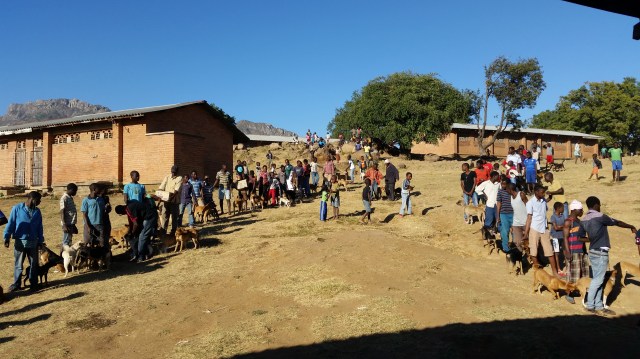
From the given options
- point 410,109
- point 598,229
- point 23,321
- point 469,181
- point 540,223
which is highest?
point 410,109

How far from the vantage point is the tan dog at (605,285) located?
8.15 metres

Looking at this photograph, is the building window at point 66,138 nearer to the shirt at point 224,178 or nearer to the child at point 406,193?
the shirt at point 224,178

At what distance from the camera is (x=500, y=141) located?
46.2 m

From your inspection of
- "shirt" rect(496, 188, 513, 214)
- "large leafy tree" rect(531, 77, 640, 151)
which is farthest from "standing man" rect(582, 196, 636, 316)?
"large leafy tree" rect(531, 77, 640, 151)

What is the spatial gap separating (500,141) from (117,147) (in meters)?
36.2

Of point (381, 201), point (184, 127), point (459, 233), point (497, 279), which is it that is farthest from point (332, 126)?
point (497, 279)

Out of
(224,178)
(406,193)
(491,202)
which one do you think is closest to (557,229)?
(491,202)

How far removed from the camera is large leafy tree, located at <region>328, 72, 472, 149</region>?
3741 cm

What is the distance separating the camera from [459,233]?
43.8 ft

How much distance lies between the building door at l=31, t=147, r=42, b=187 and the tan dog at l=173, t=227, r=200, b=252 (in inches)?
724

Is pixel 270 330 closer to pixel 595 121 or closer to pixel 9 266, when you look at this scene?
pixel 9 266

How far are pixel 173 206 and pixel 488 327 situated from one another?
344 inches

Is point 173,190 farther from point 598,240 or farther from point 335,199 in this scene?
point 598,240

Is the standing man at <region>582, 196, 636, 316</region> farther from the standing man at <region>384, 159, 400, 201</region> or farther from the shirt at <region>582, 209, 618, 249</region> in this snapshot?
the standing man at <region>384, 159, 400, 201</region>
